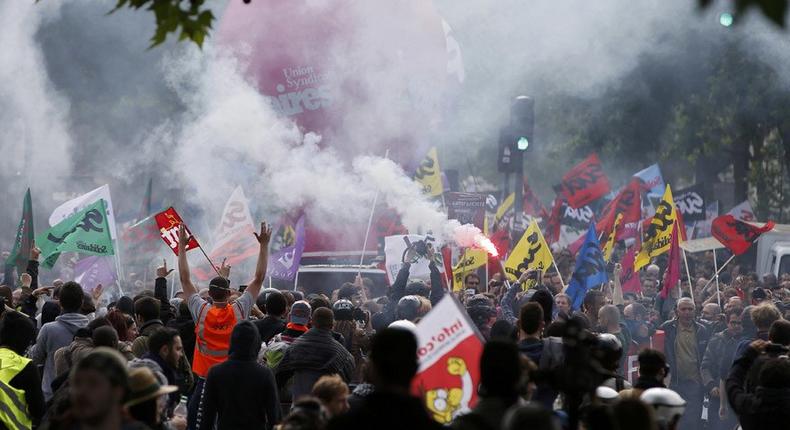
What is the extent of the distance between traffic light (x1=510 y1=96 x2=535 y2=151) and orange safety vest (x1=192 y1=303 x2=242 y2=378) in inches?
415

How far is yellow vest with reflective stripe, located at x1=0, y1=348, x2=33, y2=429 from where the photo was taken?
22.8ft

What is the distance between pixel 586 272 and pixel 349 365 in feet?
17.6

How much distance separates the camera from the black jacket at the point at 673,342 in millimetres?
12211

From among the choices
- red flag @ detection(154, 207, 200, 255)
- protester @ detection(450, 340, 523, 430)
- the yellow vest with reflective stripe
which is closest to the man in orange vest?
the yellow vest with reflective stripe

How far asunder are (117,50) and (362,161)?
18.0 metres

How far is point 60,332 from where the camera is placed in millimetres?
9242

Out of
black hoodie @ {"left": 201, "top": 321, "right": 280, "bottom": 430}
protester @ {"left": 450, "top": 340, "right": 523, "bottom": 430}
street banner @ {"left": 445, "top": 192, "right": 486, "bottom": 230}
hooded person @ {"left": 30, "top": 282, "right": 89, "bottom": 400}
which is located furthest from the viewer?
street banner @ {"left": 445, "top": 192, "right": 486, "bottom": 230}

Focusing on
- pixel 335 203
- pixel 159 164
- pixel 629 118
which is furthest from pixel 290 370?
pixel 159 164

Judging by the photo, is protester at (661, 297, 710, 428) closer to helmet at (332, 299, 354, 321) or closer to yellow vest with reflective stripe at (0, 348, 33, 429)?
helmet at (332, 299, 354, 321)

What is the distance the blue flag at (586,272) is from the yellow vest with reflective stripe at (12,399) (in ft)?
22.7

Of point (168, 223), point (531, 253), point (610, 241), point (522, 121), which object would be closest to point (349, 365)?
point (168, 223)

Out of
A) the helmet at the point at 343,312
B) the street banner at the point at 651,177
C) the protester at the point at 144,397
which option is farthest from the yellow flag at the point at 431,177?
the protester at the point at 144,397

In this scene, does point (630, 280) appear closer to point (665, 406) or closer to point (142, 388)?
point (665, 406)

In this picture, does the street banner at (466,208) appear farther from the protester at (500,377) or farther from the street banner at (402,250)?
the protester at (500,377)
